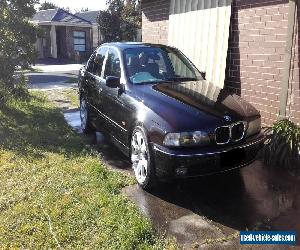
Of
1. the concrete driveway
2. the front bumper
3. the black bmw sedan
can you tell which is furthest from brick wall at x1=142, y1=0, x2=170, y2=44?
the front bumper

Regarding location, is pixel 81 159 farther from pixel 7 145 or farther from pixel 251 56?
pixel 251 56

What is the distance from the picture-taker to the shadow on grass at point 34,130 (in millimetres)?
6496

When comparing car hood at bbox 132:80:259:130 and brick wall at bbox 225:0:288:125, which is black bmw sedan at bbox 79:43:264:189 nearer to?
car hood at bbox 132:80:259:130

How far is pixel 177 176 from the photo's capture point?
13.9 ft

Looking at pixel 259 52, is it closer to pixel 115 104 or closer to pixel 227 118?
pixel 227 118

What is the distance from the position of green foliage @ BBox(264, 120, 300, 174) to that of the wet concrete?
0.17m

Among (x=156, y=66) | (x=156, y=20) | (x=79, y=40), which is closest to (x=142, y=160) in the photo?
(x=156, y=66)

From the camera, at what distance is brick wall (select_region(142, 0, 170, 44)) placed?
32.0 feet

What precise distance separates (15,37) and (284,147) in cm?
698

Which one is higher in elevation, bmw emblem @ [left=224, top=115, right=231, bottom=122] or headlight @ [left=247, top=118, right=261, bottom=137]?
bmw emblem @ [left=224, top=115, right=231, bottom=122]

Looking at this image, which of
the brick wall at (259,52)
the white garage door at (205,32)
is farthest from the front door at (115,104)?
the brick wall at (259,52)

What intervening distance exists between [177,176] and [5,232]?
192 cm

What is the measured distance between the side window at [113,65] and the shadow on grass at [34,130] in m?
1.46

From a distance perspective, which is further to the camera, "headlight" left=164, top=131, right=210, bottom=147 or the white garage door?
the white garage door
